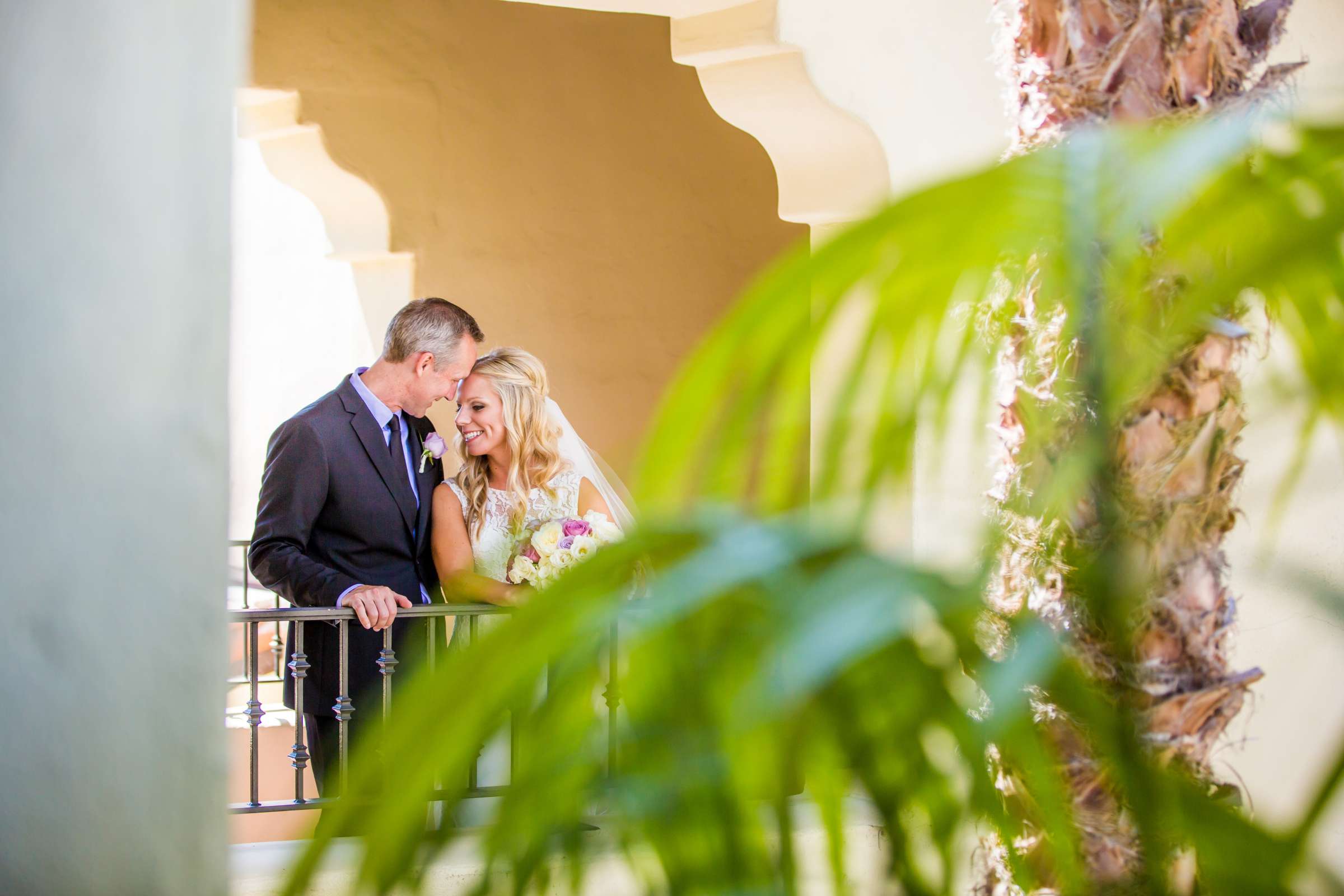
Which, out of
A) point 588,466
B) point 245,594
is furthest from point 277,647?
point 588,466

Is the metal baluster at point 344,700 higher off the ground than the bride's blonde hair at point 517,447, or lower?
lower

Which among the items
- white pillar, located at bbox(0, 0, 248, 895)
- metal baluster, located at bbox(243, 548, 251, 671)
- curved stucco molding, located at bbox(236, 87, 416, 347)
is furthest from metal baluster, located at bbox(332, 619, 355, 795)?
curved stucco molding, located at bbox(236, 87, 416, 347)

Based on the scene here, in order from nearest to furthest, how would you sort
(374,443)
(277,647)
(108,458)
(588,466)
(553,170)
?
(108,458) → (374,443) → (588,466) → (277,647) → (553,170)

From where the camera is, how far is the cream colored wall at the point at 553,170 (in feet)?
25.3

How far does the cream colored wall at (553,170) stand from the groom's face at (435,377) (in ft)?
9.53

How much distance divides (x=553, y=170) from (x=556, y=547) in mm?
4125

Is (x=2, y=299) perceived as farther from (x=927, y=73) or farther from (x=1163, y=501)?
(x=927, y=73)

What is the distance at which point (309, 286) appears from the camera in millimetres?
10234

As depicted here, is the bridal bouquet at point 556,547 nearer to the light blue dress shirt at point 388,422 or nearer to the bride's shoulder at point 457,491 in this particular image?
the bride's shoulder at point 457,491

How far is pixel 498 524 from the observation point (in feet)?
16.3

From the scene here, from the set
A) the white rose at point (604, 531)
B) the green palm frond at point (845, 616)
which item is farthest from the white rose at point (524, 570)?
the green palm frond at point (845, 616)

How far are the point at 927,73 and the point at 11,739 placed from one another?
4.26 m

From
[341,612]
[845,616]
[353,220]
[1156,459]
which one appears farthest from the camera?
[353,220]

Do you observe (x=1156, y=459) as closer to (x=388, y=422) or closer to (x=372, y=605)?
(x=372, y=605)
